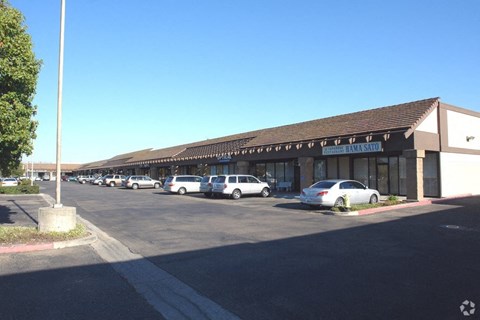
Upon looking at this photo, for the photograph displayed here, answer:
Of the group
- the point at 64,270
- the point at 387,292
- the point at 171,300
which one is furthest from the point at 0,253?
the point at 387,292

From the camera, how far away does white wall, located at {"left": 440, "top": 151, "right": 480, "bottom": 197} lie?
24.1 meters

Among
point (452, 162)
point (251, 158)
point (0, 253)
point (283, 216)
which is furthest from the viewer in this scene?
point (251, 158)

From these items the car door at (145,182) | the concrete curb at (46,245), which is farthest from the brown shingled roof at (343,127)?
the concrete curb at (46,245)

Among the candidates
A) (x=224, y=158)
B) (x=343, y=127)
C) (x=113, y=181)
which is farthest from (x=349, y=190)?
(x=113, y=181)

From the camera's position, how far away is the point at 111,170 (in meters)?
87.2

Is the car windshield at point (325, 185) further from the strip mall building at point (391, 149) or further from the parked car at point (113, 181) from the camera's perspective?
the parked car at point (113, 181)

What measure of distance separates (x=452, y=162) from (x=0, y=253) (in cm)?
2413

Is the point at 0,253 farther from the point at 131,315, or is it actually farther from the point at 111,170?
the point at 111,170

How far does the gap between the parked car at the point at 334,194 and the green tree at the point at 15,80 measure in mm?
12265

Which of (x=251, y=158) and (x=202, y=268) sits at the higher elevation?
(x=251, y=158)

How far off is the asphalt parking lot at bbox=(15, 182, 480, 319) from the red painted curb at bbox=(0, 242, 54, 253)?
1.85 m

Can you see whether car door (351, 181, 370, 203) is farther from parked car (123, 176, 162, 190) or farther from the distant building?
the distant building

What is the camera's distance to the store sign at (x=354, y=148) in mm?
23000

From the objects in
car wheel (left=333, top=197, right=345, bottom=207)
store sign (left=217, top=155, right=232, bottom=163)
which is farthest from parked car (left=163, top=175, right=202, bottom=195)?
car wheel (left=333, top=197, right=345, bottom=207)
